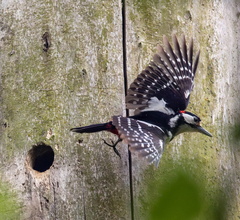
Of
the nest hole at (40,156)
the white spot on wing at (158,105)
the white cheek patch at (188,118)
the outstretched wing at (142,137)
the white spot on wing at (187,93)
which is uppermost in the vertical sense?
the white spot on wing at (187,93)

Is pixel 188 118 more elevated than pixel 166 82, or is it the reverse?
pixel 166 82

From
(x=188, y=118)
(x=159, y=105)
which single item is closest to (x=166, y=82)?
(x=159, y=105)

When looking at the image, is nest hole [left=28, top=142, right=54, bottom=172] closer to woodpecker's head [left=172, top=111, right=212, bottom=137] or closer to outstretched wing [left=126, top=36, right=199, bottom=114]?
outstretched wing [left=126, top=36, right=199, bottom=114]

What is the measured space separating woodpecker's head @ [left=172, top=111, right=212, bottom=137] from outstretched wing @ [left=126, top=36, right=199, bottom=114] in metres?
0.11

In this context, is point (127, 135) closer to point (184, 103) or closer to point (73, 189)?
point (73, 189)

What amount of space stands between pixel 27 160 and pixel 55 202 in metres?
0.28

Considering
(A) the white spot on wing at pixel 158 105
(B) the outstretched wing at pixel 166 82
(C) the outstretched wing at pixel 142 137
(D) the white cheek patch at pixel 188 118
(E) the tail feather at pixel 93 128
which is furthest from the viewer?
(A) the white spot on wing at pixel 158 105

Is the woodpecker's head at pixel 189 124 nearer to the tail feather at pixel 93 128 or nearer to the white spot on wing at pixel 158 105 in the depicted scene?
the white spot on wing at pixel 158 105

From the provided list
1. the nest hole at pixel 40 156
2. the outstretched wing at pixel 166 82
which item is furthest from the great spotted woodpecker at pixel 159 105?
the nest hole at pixel 40 156

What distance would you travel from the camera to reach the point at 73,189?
7.29 ft

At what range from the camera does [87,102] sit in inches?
90.7

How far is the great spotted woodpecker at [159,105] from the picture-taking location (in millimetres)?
2127

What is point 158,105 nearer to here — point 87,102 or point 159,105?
point 159,105

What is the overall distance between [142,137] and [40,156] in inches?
24.4
